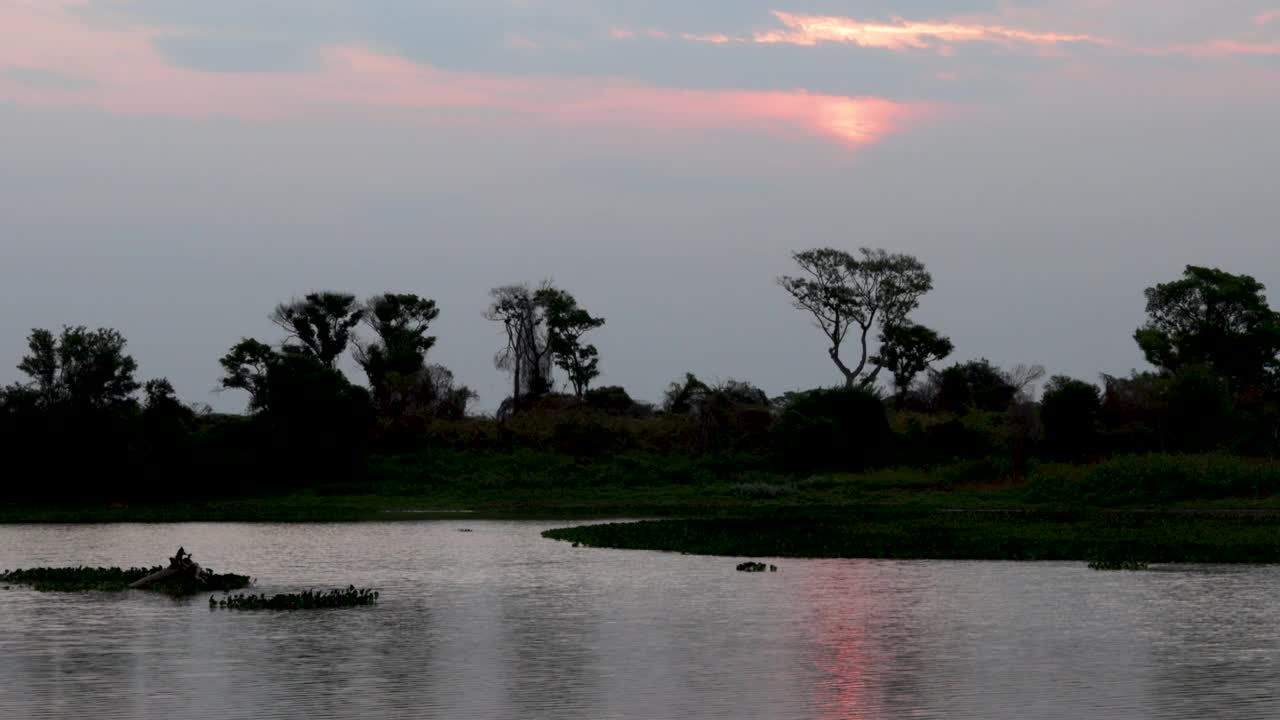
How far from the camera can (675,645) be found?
2566cm

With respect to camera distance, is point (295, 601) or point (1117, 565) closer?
point (295, 601)

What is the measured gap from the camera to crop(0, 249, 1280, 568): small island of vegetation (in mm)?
55188

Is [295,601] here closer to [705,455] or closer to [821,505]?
[821,505]

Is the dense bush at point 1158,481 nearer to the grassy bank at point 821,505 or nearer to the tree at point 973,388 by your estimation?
the grassy bank at point 821,505

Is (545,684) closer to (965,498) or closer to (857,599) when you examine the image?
(857,599)

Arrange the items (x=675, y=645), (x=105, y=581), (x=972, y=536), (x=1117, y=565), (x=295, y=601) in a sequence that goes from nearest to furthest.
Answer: (x=675, y=645) < (x=295, y=601) < (x=105, y=581) < (x=1117, y=565) < (x=972, y=536)

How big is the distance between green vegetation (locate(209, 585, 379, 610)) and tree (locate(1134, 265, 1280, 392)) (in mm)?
87228

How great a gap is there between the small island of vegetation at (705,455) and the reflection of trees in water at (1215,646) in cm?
1014

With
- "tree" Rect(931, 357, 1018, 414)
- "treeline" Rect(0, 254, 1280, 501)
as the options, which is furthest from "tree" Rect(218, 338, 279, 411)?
"tree" Rect(931, 357, 1018, 414)

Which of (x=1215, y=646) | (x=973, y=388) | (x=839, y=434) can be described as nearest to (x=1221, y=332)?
(x=973, y=388)

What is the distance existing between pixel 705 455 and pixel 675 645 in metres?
61.7

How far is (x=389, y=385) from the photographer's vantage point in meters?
103

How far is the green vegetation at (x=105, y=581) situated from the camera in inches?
1379

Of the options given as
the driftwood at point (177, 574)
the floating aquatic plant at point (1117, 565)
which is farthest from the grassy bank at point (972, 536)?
the driftwood at point (177, 574)
